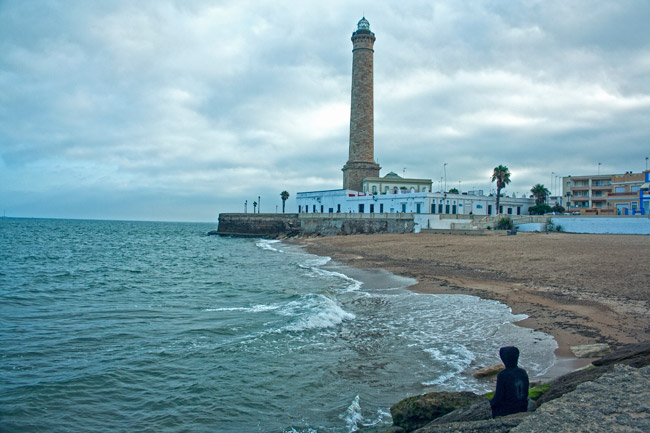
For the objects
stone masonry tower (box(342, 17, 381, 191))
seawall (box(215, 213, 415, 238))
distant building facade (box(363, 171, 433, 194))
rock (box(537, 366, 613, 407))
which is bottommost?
rock (box(537, 366, 613, 407))

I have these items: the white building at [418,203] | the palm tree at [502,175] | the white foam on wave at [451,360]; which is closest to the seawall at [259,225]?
the white building at [418,203]

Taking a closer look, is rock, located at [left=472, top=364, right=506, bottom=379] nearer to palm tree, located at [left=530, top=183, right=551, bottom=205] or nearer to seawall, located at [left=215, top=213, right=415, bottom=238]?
seawall, located at [left=215, top=213, right=415, bottom=238]

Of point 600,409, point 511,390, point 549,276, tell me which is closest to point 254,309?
point 549,276

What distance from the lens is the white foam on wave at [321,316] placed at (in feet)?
44.2

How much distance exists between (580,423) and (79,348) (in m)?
11.4

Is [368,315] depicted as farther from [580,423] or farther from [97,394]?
[580,423]

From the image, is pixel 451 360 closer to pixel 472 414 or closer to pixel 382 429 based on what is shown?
pixel 382 429

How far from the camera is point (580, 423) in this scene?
396 cm

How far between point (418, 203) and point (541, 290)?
35146mm

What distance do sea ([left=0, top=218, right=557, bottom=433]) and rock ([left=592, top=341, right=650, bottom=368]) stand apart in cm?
257

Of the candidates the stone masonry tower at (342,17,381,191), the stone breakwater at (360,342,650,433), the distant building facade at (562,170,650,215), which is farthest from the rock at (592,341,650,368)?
the stone masonry tower at (342,17,381,191)

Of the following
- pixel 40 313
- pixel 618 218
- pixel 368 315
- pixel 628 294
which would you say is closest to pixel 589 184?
pixel 618 218

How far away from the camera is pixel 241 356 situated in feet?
35.8

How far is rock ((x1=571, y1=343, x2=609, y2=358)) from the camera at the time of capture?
9516mm
